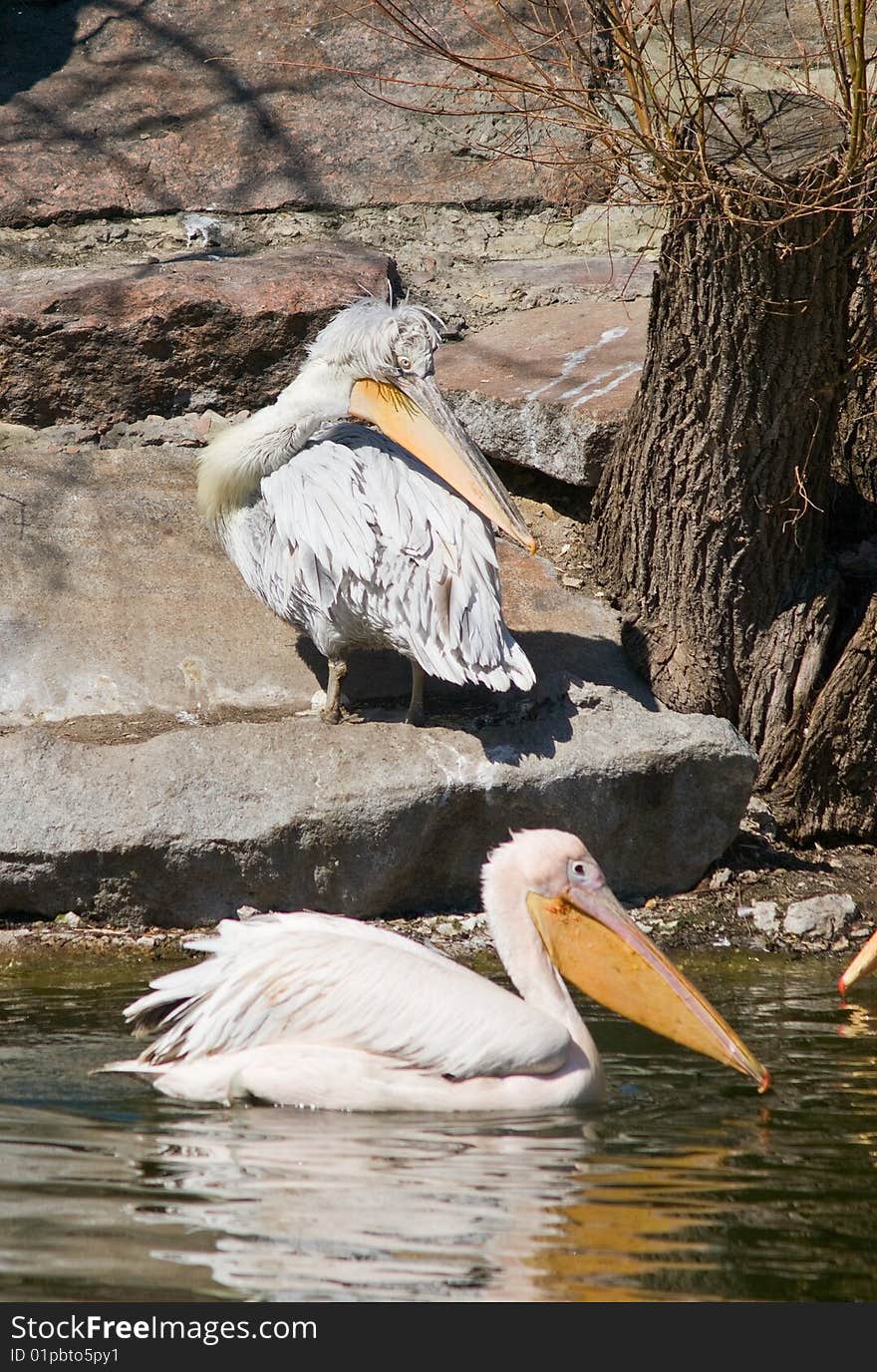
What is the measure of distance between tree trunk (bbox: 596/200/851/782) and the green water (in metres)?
1.81

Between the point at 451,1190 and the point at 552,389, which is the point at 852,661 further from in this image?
the point at 451,1190

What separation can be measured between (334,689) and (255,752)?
0.36m

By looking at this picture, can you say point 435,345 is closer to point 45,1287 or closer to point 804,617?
point 804,617

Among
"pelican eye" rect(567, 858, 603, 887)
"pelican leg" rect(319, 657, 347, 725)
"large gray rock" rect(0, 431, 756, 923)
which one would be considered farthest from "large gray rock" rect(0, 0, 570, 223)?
"pelican eye" rect(567, 858, 603, 887)

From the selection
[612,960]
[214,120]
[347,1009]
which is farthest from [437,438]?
[214,120]

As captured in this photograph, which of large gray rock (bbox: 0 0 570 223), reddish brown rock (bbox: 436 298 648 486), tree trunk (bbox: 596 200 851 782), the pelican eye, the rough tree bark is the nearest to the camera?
the pelican eye

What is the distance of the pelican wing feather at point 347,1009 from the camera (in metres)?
3.37

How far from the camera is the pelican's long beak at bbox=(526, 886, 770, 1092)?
3590 mm

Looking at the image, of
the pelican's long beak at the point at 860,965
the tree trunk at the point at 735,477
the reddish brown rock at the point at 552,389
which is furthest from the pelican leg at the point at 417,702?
the pelican's long beak at the point at 860,965

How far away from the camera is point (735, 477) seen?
5.14 metres

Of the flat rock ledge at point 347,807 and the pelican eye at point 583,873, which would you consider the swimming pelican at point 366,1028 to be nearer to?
the pelican eye at point 583,873

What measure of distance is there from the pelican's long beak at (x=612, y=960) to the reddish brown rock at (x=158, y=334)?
3152mm

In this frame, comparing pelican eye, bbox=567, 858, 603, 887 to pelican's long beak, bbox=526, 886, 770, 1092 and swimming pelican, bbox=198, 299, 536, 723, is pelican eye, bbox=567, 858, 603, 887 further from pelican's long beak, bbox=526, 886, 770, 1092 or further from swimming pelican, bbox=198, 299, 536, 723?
swimming pelican, bbox=198, 299, 536, 723
